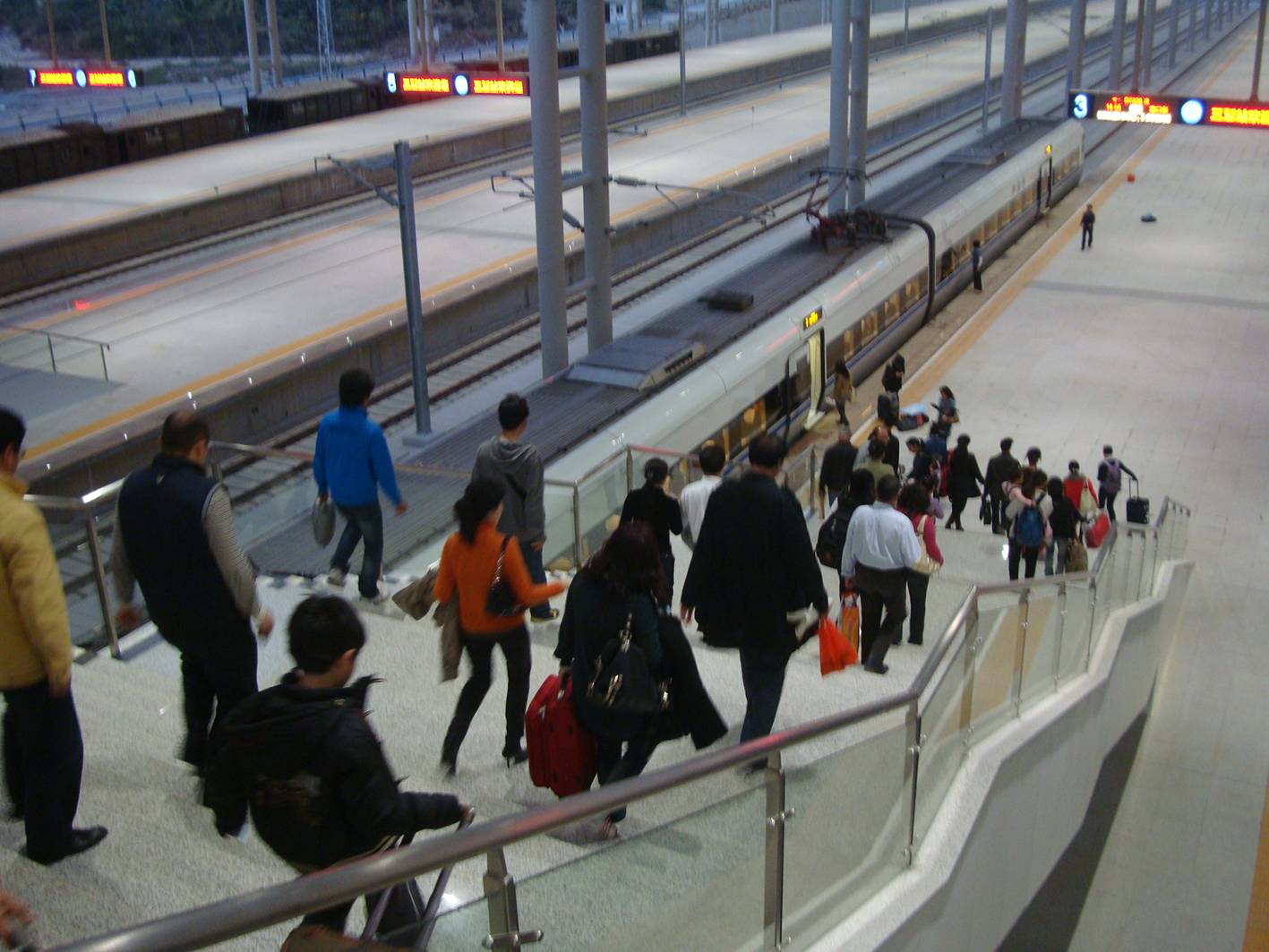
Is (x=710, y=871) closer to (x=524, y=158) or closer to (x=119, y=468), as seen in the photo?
(x=119, y=468)

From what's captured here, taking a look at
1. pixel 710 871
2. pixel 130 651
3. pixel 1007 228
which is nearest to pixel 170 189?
pixel 1007 228

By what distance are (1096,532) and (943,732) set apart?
813 cm

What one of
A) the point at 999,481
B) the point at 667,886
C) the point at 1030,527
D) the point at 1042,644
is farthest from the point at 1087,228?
the point at 667,886

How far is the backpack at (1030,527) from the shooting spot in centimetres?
1127

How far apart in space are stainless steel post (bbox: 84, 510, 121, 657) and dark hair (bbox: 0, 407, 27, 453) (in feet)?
8.68

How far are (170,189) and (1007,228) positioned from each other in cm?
1676

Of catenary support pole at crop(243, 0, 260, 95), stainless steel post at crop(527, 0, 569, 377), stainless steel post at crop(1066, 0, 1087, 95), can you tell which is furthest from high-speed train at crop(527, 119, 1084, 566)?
catenary support pole at crop(243, 0, 260, 95)

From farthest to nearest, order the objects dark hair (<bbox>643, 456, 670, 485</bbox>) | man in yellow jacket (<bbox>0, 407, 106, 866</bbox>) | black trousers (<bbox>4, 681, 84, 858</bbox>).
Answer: dark hair (<bbox>643, 456, 670, 485</bbox>), black trousers (<bbox>4, 681, 84, 858</bbox>), man in yellow jacket (<bbox>0, 407, 106, 866</bbox>)

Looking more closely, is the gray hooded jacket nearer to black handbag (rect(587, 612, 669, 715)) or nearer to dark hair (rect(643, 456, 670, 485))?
dark hair (rect(643, 456, 670, 485))

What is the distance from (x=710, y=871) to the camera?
3.35 meters

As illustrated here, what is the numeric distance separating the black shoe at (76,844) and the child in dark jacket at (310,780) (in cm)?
119

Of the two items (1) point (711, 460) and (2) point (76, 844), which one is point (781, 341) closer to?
(1) point (711, 460)

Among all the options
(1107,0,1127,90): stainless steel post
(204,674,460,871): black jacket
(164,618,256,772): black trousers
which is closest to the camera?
(204,674,460,871): black jacket

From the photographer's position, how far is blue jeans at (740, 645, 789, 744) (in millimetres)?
5078
